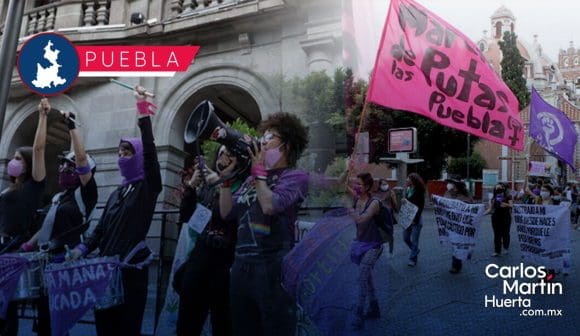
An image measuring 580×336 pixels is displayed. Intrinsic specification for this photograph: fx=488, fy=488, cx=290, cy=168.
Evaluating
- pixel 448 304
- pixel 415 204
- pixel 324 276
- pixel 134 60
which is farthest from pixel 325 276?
pixel 134 60

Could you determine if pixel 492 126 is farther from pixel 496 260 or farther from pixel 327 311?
pixel 327 311

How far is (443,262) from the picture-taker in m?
4.83

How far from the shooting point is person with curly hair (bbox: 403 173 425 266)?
4488 millimetres

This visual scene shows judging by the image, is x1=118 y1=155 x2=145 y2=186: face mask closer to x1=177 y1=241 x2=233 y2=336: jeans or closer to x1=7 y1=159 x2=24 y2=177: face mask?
x1=177 y1=241 x2=233 y2=336: jeans

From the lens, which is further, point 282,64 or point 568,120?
point 568,120

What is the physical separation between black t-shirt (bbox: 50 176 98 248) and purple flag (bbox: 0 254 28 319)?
0.92 feet

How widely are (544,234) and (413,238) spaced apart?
1.16 metres

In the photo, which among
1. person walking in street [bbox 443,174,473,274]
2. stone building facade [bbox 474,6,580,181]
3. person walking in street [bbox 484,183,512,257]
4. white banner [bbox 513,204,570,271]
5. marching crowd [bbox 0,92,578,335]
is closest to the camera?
marching crowd [bbox 0,92,578,335]

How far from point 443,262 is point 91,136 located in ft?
11.8

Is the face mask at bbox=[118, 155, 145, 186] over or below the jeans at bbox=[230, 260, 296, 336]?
over

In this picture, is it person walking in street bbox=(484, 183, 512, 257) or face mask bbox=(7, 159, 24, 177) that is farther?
person walking in street bbox=(484, 183, 512, 257)

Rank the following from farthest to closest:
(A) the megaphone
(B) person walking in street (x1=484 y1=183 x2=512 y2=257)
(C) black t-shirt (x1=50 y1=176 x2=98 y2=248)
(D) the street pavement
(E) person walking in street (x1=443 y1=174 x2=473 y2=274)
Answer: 1. (B) person walking in street (x1=484 y1=183 x2=512 y2=257)
2. (E) person walking in street (x1=443 y1=174 x2=473 y2=274)
3. (C) black t-shirt (x1=50 y1=176 x2=98 y2=248)
4. (D) the street pavement
5. (A) the megaphone

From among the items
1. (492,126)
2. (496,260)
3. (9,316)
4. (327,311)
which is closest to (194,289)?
(327,311)
